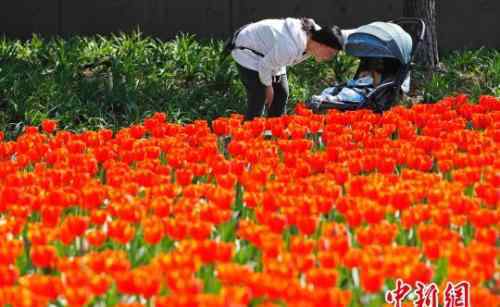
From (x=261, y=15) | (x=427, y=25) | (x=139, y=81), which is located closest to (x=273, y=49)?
(x=139, y=81)

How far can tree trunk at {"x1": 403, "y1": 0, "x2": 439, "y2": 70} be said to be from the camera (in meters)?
10.2

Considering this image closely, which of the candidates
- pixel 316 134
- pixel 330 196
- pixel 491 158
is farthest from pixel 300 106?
pixel 330 196

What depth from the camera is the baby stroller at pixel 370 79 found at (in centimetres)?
756

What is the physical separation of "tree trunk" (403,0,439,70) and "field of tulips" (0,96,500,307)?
484 centimetres

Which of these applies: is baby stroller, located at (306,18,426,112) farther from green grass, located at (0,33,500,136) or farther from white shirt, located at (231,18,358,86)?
green grass, located at (0,33,500,136)

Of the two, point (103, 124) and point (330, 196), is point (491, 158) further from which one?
point (103, 124)

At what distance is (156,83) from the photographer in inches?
374

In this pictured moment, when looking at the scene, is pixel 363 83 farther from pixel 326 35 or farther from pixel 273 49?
pixel 273 49

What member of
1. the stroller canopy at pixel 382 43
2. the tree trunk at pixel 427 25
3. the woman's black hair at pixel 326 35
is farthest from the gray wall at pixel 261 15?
the woman's black hair at pixel 326 35

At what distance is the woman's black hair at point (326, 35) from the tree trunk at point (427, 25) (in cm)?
304

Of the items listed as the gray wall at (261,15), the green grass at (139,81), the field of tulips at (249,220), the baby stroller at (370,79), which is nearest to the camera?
the field of tulips at (249,220)

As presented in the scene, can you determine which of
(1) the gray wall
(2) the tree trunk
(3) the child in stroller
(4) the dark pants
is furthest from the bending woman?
(1) the gray wall

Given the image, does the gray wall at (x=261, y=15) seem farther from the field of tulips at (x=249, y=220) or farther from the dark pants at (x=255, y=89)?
the field of tulips at (x=249, y=220)

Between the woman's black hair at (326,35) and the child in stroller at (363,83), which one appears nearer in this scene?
the woman's black hair at (326,35)
